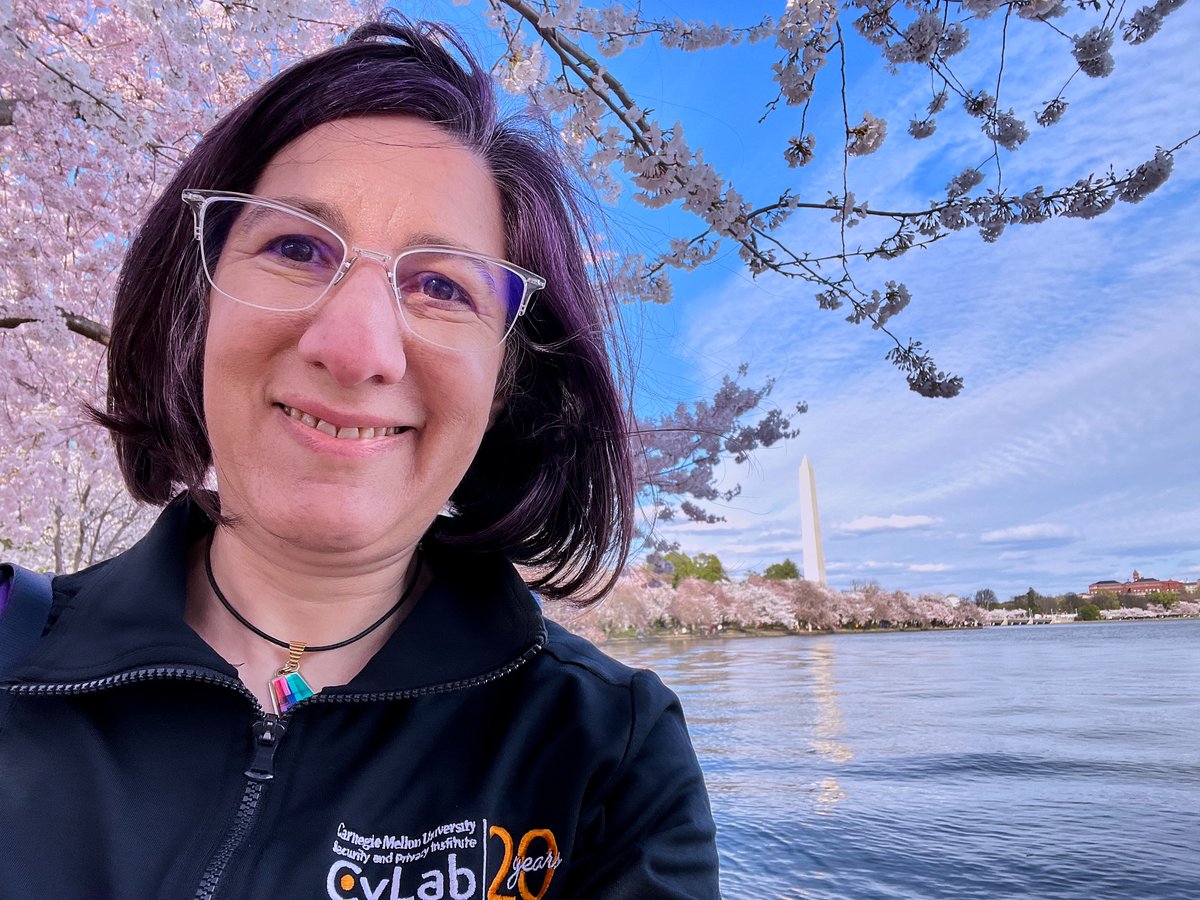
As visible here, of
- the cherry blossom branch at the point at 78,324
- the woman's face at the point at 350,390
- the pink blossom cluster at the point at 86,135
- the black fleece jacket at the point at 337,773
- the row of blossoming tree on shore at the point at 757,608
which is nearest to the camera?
the black fleece jacket at the point at 337,773

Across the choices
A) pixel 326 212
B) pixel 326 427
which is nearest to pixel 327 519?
pixel 326 427

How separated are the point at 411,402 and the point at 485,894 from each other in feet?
2.35

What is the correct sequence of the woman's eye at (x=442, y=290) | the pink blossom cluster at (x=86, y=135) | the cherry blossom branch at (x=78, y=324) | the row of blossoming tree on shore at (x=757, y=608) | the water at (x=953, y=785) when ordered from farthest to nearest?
1. the row of blossoming tree on shore at (x=757, y=608)
2. the cherry blossom branch at (x=78, y=324)
3. the water at (x=953, y=785)
4. the pink blossom cluster at (x=86, y=135)
5. the woman's eye at (x=442, y=290)

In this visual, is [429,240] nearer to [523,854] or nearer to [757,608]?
[523,854]

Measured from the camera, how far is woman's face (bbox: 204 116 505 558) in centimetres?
109

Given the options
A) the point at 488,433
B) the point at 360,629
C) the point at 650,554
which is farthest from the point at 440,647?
the point at 650,554

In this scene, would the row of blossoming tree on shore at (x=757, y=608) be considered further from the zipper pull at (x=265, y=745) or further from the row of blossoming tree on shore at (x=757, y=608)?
the zipper pull at (x=265, y=745)

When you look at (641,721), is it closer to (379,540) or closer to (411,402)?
(379,540)

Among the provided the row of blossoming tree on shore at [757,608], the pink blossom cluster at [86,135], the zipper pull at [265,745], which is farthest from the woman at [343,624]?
the row of blossoming tree on shore at [757,608]

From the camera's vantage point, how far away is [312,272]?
116cm

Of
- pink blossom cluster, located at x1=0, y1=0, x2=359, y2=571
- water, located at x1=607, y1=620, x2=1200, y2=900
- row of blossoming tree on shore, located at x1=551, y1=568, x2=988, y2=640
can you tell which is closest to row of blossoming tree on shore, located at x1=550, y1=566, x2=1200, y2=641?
row of blossoming tree on shore, located at x1=551, y1=568, x2=988, y2=640

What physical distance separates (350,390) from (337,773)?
22.0 inches

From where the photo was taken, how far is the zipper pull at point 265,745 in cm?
106

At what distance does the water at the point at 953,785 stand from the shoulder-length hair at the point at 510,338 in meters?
3.78
